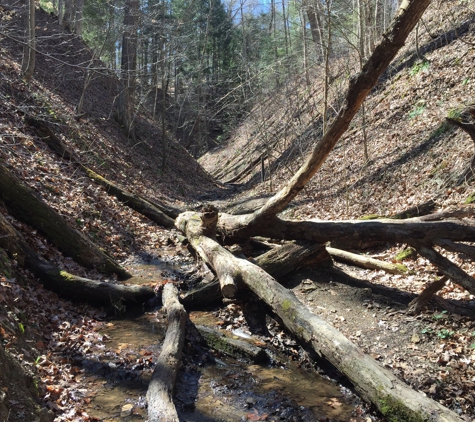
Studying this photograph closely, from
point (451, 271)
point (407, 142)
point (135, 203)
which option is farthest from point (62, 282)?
point (407, 142)

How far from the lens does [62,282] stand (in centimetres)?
673

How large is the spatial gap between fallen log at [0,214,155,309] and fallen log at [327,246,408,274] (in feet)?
14.2

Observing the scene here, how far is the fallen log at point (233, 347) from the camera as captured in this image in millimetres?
5668

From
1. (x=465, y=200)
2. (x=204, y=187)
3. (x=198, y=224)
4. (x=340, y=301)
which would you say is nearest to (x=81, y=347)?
(x=340, y=301)

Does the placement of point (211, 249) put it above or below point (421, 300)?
above

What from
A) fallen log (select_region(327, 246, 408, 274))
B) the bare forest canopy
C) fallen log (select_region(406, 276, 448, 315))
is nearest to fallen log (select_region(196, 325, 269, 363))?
the bare forest canopy

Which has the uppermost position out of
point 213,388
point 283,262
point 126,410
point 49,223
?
point 49,223

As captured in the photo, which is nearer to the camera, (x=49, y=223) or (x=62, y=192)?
(x=49, y=223)

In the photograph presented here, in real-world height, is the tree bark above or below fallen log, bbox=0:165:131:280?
above

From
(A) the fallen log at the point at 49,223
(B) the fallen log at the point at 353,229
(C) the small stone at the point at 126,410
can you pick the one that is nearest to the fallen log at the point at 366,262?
(B) the fallen log at the point at 353,229

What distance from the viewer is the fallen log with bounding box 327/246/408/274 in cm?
787

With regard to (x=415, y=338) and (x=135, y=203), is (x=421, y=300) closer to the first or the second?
(x=415, y=338)

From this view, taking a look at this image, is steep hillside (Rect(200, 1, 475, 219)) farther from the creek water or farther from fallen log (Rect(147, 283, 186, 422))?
fallen log (Rect(147, 283, 186, 422))

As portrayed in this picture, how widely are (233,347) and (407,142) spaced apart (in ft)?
33.0
